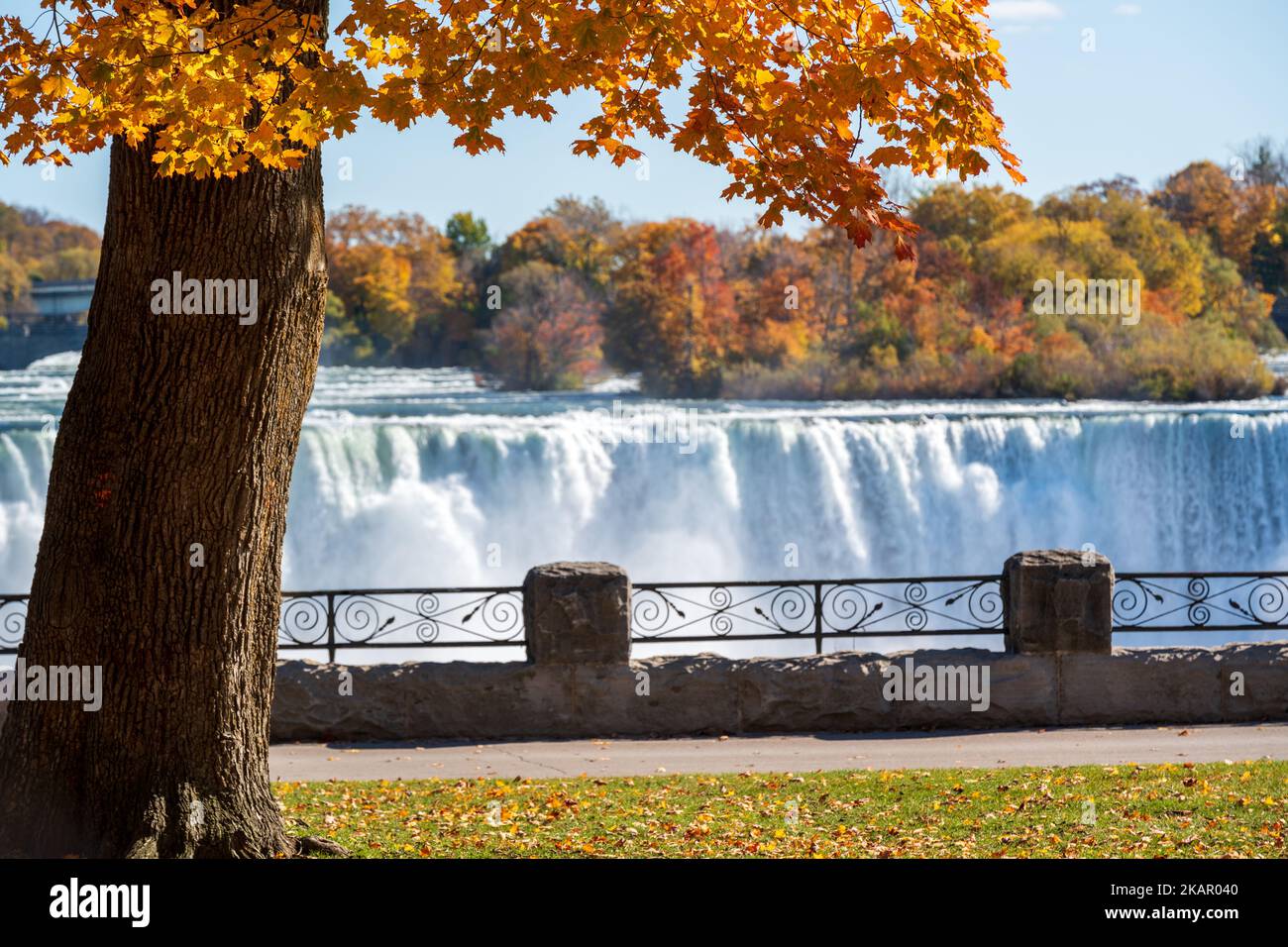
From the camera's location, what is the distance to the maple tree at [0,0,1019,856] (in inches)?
236

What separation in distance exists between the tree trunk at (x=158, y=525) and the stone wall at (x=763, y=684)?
4.46 meters

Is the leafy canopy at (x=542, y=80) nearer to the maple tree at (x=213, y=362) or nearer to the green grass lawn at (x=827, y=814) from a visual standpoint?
the maple tree at (x=213, y=362)

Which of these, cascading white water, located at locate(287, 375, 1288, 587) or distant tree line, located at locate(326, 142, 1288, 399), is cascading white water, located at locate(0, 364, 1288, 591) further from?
distant tree line, located at locate(326, 142, 1288, 399)

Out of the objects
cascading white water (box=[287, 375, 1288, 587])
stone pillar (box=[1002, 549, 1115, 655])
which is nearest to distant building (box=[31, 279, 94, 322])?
cascading white water (box=[287, 375, 1288, 587])

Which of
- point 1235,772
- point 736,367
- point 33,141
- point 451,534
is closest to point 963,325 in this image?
point 736,367

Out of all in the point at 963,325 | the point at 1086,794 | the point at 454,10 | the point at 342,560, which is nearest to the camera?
the point at 454,10

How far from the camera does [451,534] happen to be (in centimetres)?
2200

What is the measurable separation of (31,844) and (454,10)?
3.64 metres

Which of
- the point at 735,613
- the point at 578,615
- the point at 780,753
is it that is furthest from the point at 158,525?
the point at 735,613

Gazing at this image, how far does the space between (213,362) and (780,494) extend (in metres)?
17.9

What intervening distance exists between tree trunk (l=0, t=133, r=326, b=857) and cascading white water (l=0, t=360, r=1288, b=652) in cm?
1497

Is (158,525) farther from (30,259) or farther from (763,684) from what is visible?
(30,259)

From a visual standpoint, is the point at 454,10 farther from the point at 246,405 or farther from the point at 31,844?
the point at 31,844

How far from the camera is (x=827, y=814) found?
8.04 meters
